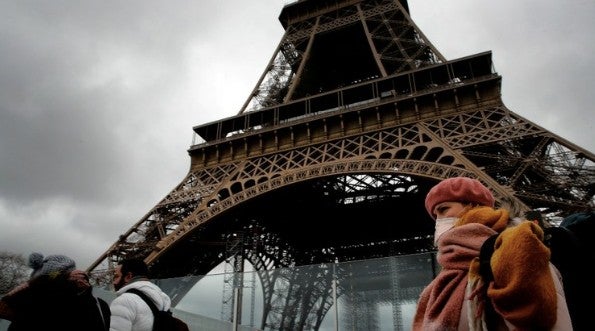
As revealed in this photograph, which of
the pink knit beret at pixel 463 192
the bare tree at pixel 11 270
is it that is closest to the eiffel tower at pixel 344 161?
the pink knit beret at pixel 463 192

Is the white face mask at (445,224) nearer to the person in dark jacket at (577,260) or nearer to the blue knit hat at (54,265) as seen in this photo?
the person in dark jacket at (577,260)

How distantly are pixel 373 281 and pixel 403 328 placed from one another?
2.77ft

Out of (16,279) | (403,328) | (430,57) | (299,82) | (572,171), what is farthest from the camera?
(16,279)

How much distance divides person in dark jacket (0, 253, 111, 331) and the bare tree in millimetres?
30985

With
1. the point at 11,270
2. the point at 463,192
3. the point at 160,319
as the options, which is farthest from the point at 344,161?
the point at 11,270

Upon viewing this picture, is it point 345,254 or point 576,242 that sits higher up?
point 345,254

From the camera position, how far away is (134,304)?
2611 mm

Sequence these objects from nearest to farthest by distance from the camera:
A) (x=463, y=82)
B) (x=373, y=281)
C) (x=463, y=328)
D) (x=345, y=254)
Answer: (x=463, y=328)
(x=373, y=281)
(x=463, y=82)
(x=345, y=254)

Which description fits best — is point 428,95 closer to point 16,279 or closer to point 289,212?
point 289,212

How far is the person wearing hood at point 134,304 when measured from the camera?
252 centimetres

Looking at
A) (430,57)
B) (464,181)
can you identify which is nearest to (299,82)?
(430,57)

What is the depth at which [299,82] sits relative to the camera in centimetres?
1989

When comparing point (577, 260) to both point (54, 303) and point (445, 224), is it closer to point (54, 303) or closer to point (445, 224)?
point (445, 224)

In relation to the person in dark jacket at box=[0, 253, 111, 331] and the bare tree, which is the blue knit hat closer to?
the person in dark jacket at box=[0, 253, 111, 331]
